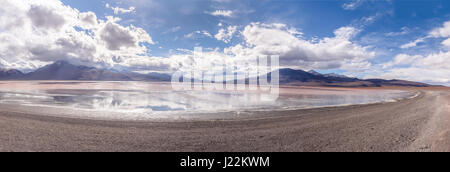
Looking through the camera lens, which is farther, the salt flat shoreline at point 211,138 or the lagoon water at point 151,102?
the lagoon water at point 151,102

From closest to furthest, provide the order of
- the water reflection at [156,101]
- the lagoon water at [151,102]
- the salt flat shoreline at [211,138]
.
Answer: the salt flat shoreline at [211,138] < the lagoon water at [151,102] < the water reflection at [156,101]

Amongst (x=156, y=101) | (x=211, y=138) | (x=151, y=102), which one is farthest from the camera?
(x=156, y=101)

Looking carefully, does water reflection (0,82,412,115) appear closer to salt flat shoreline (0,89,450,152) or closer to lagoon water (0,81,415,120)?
lagoon water (0,81,415,120)

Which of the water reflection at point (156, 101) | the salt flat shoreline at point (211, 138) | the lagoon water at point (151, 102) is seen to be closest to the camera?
the salt flat shoreline at point (211, 138)

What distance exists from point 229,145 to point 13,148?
6918mm

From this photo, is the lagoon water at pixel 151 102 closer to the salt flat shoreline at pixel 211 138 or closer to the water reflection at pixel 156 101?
the water reflection at pixel 156 101

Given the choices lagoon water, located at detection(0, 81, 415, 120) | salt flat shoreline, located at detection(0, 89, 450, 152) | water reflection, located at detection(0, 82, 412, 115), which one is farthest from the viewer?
water reflection, located at detection(0, 82, 412, 115)

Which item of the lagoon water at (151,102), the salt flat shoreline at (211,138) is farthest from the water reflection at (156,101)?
the salt flat shoreline at (211,138)

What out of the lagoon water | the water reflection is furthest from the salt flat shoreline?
the water reflection

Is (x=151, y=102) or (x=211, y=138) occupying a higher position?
(x=151, y=102)

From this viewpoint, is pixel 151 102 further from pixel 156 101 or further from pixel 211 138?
pixel 211 138

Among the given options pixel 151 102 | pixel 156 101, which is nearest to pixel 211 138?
pixel 151 102

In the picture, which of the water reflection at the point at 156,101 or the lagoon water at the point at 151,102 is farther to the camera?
the water reflection at the point at 156,101
